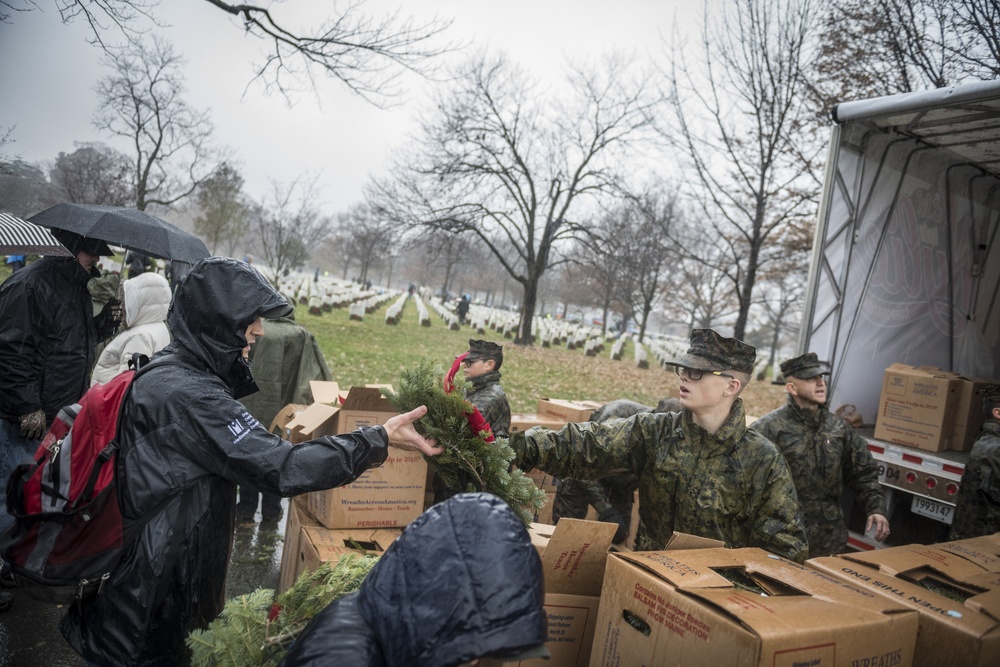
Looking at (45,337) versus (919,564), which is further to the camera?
(45,337)

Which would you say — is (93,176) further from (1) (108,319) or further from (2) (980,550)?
(2) (980,550)

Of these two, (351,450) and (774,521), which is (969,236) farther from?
(351,450)

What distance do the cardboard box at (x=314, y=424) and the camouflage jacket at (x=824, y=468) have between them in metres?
3.05

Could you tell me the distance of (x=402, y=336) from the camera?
20.4 m

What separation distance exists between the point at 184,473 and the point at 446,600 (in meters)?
1.23

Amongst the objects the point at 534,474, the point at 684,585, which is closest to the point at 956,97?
the point at 534,474

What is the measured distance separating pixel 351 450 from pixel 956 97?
4930mm

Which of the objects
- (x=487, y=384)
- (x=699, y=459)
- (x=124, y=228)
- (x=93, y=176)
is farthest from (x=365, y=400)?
(x=93, y=176)

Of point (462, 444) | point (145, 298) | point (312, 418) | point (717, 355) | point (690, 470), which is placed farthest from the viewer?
point (145, 298)

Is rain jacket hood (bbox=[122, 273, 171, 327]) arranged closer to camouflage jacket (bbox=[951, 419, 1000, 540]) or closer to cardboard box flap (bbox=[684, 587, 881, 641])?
cardboard box flap (bbox=[684, 587, 881, 641])

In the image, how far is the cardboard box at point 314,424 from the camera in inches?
150

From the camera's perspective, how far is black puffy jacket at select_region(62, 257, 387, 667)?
2.01 m

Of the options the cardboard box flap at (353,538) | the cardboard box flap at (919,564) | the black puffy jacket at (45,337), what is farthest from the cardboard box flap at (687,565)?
the black puffy jacket at (45,337)

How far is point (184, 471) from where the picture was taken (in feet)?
6.66
